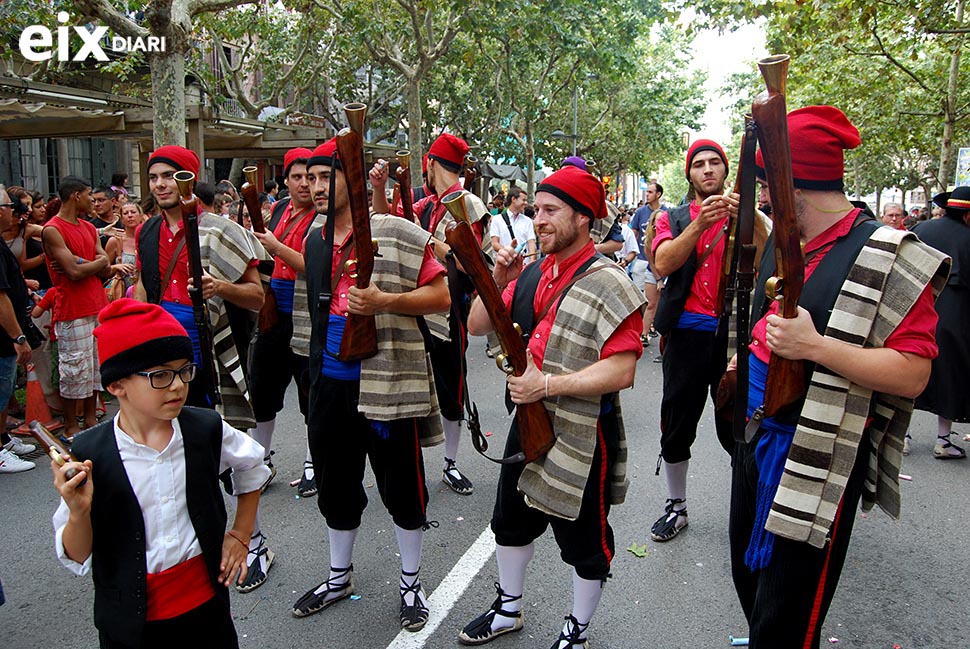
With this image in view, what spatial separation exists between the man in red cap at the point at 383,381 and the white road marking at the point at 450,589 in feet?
0.23

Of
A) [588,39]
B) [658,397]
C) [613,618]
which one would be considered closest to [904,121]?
[588,39]

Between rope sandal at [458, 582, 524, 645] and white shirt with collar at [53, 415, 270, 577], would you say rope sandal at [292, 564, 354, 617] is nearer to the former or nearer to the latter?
rope sandal at [458, 582, 524, 645]

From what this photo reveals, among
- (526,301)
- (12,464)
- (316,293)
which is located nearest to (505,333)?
(526,301)

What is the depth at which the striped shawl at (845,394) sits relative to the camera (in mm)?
2326

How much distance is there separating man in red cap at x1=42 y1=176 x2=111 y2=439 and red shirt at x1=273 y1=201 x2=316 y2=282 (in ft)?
6.84

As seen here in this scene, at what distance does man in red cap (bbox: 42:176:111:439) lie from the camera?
20.9ft

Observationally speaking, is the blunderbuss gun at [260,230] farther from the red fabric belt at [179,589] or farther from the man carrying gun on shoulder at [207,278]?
the red fabric belt at [179,589]

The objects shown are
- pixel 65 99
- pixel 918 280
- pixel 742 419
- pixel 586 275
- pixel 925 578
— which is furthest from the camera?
pixel 65 99

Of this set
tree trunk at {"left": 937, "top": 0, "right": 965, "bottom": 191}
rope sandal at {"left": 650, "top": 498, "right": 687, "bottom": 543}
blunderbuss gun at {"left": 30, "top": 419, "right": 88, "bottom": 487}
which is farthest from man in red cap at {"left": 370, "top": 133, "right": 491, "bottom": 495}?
tree trunk at {"left": 937, "top": 0, "right": 965, "bottom": 191}

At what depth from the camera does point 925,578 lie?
4352mm

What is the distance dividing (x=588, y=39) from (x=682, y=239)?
1641 cm

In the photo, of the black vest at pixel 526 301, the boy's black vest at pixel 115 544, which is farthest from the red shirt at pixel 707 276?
the boy's black vest at pixel 115 544

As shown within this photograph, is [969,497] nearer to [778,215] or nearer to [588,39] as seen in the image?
[778,215]

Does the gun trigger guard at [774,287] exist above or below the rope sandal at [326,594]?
above
